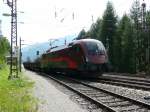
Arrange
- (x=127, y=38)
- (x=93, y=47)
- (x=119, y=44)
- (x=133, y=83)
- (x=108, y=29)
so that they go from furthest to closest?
(x=108, y=29), (x=119, y=44), (x=127, y=38), (x=93, y=47), (x=133, y=83)

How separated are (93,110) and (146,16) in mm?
59284

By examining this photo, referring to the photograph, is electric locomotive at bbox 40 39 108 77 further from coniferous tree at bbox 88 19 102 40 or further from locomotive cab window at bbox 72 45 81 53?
coniferous tree at bbox 88 19 102 40

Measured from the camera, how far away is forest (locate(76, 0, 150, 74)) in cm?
6131

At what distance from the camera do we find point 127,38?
61.9m

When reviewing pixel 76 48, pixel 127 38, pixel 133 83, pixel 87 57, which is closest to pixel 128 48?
pixel 127 38

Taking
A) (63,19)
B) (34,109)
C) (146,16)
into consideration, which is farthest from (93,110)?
(146,16)

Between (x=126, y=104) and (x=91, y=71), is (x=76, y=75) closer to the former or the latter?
(x=91, y=71)

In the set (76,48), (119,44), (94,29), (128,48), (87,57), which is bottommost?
(87,57)

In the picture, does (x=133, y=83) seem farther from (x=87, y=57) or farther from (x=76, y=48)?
(x=76, y=48)

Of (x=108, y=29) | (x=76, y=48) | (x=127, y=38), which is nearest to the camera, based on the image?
(x=76, y=48)

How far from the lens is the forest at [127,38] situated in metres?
61.3

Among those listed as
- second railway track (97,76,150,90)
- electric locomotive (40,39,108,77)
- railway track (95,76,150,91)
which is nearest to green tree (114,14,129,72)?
electric locomotive (40,39,108,77)

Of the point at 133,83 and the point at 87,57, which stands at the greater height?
the point at 87,57

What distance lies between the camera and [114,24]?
72.9m
